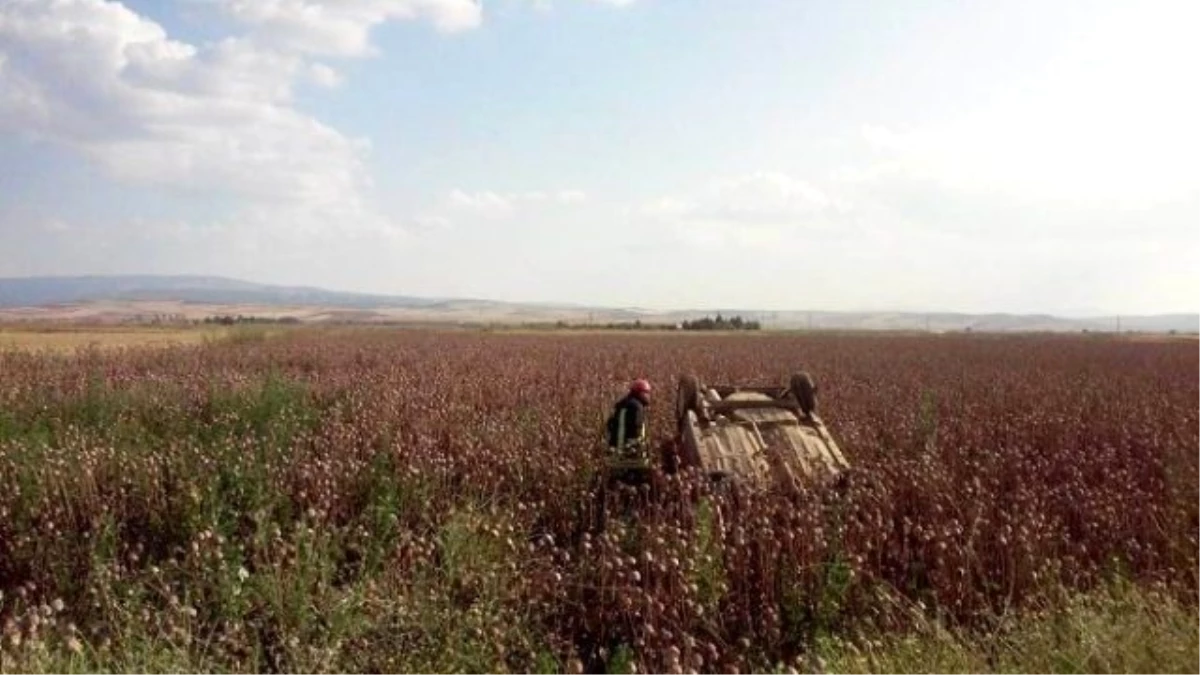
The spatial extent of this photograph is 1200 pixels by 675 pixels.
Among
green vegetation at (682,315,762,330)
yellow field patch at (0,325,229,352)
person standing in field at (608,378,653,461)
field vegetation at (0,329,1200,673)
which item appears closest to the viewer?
field vegetation at (0,329,1200,673)

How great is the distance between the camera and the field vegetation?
4.13 metres

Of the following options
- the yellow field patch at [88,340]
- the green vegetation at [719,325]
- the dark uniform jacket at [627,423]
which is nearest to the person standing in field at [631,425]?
the dark uniform jacket at [627,423]

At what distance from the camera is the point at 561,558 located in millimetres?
6047

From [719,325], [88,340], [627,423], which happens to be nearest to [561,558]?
[627,423]

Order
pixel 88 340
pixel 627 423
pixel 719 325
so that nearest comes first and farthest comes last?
pixel 627 423 < pixel 88 340 < pixel 719 325

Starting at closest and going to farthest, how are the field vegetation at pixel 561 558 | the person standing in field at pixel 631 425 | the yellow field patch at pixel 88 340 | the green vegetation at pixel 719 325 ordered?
the field vegetation at pixel 561 558 < the person standing in field at pixel 631 425 < the yellow field patch at pixel 88 340 < the green vegetation at pixel 719 325

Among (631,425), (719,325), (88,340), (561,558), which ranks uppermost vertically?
(631,425)

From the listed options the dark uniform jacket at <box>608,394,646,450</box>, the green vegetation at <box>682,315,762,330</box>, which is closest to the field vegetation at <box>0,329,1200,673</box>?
the dark uniform jacket at <box>608,394,646,450</box>

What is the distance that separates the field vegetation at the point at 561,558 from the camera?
163 inches

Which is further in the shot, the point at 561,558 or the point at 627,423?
the point at 627,423

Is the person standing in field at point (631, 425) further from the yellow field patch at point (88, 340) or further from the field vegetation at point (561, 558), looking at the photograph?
the yellow field patch at point (88, 340)

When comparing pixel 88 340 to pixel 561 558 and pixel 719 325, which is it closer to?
pixel 561 558

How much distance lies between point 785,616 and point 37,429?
28.4 ft

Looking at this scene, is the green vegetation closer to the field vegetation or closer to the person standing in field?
Result: the field vegetation
